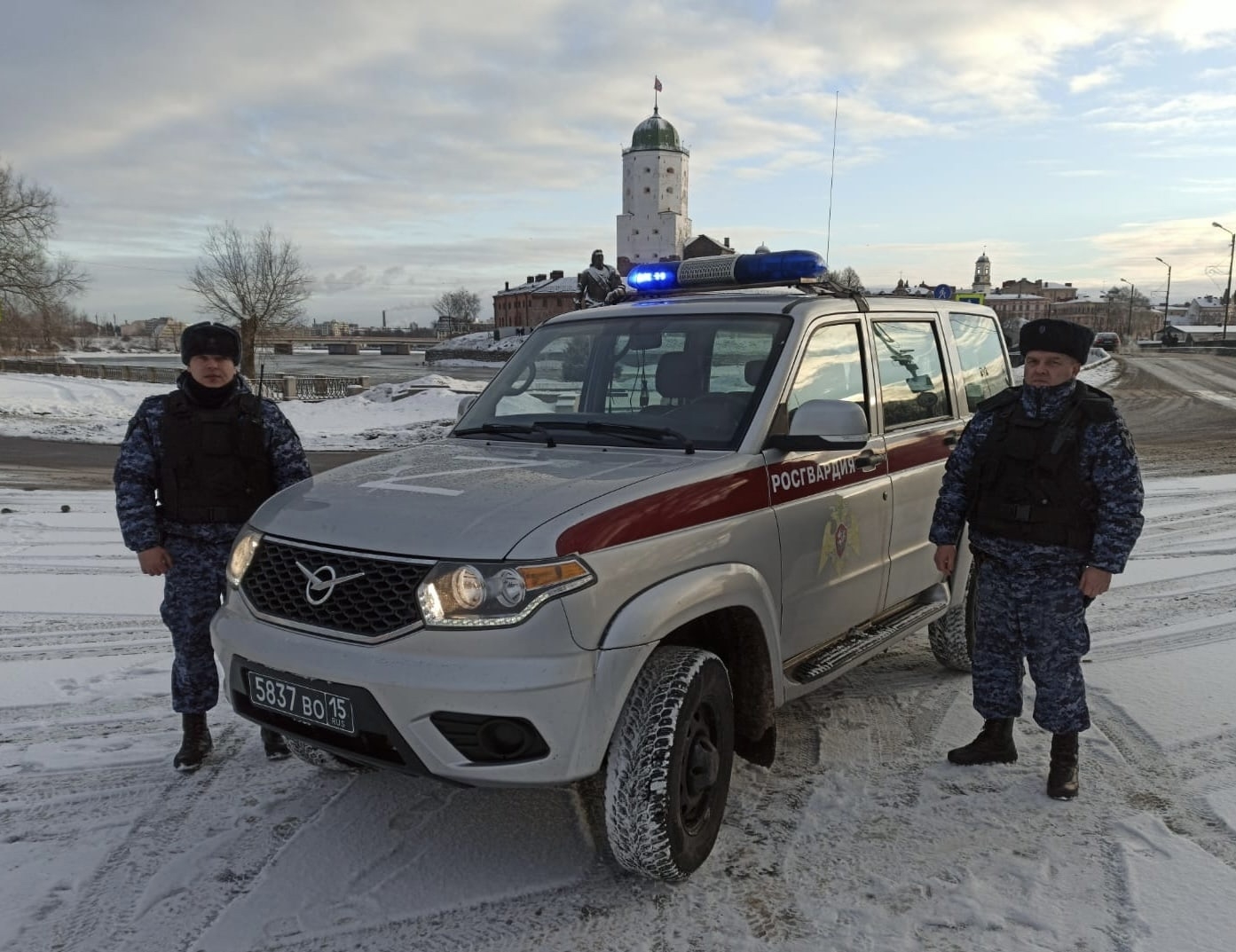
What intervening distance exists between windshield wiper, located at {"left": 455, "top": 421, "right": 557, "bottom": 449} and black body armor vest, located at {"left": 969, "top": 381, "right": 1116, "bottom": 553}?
1.80 m

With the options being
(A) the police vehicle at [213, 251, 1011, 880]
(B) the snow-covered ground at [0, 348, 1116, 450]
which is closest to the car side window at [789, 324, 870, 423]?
(A) the police vehicle at [213, 251, 1011, 880]

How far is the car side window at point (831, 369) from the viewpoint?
12.3ft

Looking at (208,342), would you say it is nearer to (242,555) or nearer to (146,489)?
(146,489)

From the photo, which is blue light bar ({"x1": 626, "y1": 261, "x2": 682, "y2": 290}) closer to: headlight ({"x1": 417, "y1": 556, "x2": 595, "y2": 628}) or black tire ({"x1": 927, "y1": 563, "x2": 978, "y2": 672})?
black tire ({"x1": 927, "y1": 563, "x2": 978, "y2": 672})

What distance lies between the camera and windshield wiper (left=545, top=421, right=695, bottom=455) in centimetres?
352

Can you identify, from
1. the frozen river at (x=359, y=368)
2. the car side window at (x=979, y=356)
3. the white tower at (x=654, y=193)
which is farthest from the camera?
the white tower at (x=654, y=193)

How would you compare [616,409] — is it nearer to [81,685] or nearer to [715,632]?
[715,632]

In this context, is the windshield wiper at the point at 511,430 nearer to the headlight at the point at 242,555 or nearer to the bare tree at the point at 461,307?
the headlight at the point at 242,555

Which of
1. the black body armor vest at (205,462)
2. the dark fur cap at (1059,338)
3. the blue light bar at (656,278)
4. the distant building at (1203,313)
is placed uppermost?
the distant building at (1203,313)

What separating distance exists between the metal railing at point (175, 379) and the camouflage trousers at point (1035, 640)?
24.5m

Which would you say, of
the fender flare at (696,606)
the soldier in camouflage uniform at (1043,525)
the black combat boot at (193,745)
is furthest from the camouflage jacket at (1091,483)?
the black combat boot at (193,745)

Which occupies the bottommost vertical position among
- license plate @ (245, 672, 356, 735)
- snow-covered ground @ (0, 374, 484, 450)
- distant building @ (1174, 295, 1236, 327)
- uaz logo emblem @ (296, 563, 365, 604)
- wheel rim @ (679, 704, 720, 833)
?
snow-covered ground @ (0, 374, 484, 450)

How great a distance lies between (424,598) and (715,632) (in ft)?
3.95

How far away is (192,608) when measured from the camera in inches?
155
